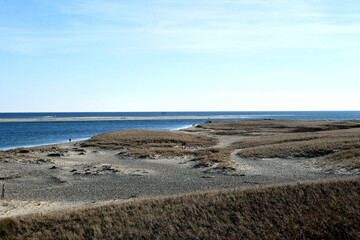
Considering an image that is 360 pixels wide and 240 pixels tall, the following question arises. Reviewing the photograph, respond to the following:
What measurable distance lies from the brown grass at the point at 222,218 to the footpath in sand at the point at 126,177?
395cm

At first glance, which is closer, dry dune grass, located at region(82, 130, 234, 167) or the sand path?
the sand path

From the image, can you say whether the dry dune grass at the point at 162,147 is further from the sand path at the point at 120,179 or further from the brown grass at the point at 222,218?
the brown grass at the point at 222,218

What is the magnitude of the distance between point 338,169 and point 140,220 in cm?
1932

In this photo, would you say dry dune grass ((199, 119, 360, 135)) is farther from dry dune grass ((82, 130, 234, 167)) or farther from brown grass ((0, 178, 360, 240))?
brown grass ((0, 178, 360, 240))

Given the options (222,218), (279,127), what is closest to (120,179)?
(222,218)

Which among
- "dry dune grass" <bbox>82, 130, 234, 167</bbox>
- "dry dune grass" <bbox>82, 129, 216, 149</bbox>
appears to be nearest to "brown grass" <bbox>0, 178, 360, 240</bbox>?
"dry dune grass" <bbox>82, 130, 234, 167</bbox>

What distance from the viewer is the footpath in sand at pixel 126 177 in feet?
75.4

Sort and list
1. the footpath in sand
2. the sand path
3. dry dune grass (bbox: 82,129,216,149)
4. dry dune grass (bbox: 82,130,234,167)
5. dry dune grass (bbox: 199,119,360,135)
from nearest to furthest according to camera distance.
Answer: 1. the sand path
2. the footpath in sand
3. dry dune grass (bbox: 82,130,234,167)
4. dry dune grass (bbox: 82,129,216,149)
5. dry dune grass (bbox: 199,119,360,135)

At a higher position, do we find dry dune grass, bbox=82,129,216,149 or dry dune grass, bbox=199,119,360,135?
dry dune grass, bbox=199,119,360,135

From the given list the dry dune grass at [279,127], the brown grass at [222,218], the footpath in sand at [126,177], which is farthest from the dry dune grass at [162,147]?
the dry dune grass at [279,127]

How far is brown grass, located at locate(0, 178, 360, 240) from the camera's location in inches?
588

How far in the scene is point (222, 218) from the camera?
16.2 metres

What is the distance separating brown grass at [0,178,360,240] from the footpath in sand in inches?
156

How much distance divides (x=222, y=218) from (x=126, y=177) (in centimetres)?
1572
